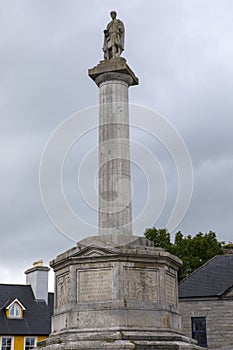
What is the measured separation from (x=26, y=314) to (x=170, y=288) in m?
21.7

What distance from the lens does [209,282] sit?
31.9 m

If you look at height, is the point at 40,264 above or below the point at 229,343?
above

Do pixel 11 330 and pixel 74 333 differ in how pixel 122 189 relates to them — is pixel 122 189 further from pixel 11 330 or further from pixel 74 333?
pixel 11 330

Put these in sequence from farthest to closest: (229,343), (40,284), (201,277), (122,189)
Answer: (40,284) → (201,277) → (229,343) → (122,189)

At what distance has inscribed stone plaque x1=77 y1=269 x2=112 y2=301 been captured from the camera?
1212 cm

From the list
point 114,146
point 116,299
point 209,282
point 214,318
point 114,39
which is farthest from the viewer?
point 209,282

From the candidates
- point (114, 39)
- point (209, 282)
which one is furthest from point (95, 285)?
point (209, 282)

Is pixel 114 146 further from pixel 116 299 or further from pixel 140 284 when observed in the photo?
pixel 116 299

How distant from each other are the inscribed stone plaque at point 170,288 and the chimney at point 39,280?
887 inches

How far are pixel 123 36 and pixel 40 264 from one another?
22.3m

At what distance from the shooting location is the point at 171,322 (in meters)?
12.3

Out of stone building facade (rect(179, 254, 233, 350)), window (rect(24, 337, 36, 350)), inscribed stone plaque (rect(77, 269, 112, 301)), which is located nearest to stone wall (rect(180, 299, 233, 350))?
stone building facade (rect(179, 254, 233, 350))

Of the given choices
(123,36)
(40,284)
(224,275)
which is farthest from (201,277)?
(123,36)

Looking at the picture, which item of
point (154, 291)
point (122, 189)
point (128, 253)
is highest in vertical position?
point (122, 189)
